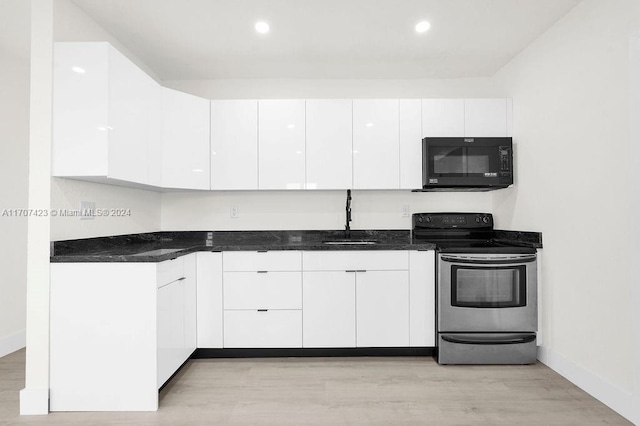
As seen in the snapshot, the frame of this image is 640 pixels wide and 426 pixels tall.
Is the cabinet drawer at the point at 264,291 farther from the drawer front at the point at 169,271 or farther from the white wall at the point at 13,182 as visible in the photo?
the white wall at the point at 13,182

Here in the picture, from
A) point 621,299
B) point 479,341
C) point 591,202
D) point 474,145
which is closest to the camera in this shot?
point 621,299

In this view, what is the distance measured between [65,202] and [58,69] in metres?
0.79

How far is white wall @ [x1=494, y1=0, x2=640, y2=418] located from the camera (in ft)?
7.03

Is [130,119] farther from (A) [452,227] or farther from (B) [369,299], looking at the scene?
(A) [452,227]

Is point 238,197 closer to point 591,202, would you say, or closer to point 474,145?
point 474,145

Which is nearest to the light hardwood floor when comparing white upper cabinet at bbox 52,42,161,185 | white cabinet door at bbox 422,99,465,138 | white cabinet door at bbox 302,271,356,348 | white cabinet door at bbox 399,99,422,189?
white cabinet door at bbox 302,271,356,348

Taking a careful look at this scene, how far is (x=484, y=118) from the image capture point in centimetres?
326

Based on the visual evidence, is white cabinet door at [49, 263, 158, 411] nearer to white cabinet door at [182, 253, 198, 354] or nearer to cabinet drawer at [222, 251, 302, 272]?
white cabinet door at [182, 253, 198, 354]

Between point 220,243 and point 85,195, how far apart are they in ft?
4.36

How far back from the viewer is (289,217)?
3.61 meters

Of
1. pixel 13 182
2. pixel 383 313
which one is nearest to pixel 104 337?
pixel 383 313

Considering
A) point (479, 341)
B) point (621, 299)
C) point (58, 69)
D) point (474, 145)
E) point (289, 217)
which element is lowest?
point (479, 341)

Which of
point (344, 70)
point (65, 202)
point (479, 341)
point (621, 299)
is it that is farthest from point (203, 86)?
point (621, 299)

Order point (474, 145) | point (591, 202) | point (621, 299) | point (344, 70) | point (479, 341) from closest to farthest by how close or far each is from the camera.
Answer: point (621, 299)
point (591, 202)
point (479, 341)
point (474, 145)
point (344, 70)
